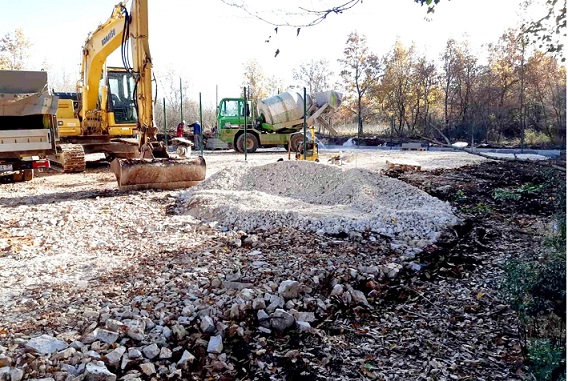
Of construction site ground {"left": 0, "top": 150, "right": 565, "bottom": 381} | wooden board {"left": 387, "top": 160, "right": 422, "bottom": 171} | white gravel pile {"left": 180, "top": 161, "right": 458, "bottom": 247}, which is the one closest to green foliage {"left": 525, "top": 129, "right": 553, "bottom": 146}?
wooden board {"left": 387, "top": 160, "right": 422, "bottom": 171}

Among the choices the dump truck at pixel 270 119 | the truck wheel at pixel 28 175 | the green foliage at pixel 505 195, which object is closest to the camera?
the green foliage at pixel 505 195

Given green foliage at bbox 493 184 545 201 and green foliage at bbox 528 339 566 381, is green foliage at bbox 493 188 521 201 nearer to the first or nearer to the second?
green foliage at bbox 493 184 545 201

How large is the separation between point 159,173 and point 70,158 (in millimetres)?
3822

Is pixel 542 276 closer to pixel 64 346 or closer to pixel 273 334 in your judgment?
pixel 273 334

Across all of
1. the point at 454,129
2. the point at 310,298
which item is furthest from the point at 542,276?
the point at 454,129

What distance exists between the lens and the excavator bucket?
9.15 meters

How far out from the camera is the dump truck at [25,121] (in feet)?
31.0

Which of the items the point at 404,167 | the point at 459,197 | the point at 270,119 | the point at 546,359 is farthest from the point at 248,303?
the point at 270,119

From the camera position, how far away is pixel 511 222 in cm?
677

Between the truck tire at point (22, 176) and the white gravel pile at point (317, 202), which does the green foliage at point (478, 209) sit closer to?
the white gravel pile at point (317, 202)

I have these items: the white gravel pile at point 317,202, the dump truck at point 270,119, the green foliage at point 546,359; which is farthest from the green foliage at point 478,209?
the dump truck at point 270,119

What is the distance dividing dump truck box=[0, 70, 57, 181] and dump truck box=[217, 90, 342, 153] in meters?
9.51

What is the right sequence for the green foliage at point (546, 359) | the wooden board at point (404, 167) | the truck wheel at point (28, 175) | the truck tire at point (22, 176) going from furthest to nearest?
the wooden board at point (404, 167) < the truck wheel at point (28, 175) < the truck tire at point (22, 176) < the green foliage at point (546, 359)

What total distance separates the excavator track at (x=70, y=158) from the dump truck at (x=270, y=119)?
7.95m
